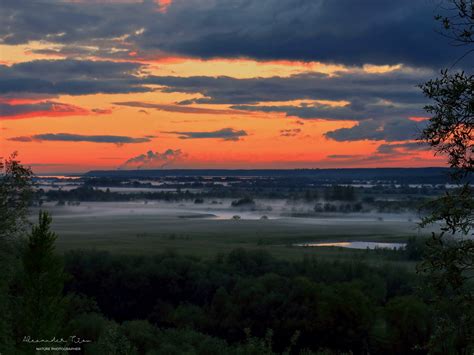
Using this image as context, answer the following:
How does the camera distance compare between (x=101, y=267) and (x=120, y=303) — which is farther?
(x=101, y=267)

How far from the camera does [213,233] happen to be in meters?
142

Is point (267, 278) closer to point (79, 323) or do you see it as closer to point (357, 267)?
point (357, 267)

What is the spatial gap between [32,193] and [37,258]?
584cm

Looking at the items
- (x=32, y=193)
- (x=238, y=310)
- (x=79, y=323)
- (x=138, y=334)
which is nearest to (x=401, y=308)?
(x=238, y=310)

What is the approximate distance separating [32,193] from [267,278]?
35.6m

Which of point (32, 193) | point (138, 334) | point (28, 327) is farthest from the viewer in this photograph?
point (138, 334)

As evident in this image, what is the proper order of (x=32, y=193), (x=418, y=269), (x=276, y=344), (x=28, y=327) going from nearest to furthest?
(x=418, y=269) < (x=28, y=327) < (x=32, y=193) < (x=276, y=344)

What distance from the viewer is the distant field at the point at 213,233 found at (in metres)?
108

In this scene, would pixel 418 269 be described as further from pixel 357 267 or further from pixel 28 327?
Answer: pixel 357 267

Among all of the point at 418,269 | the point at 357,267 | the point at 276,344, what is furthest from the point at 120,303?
the point at 418,269

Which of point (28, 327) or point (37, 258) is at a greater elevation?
point (37, 258)

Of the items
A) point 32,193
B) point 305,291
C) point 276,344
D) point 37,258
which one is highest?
point 32,193

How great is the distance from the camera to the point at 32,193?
34438mm

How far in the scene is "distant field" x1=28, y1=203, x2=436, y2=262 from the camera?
10825cm
